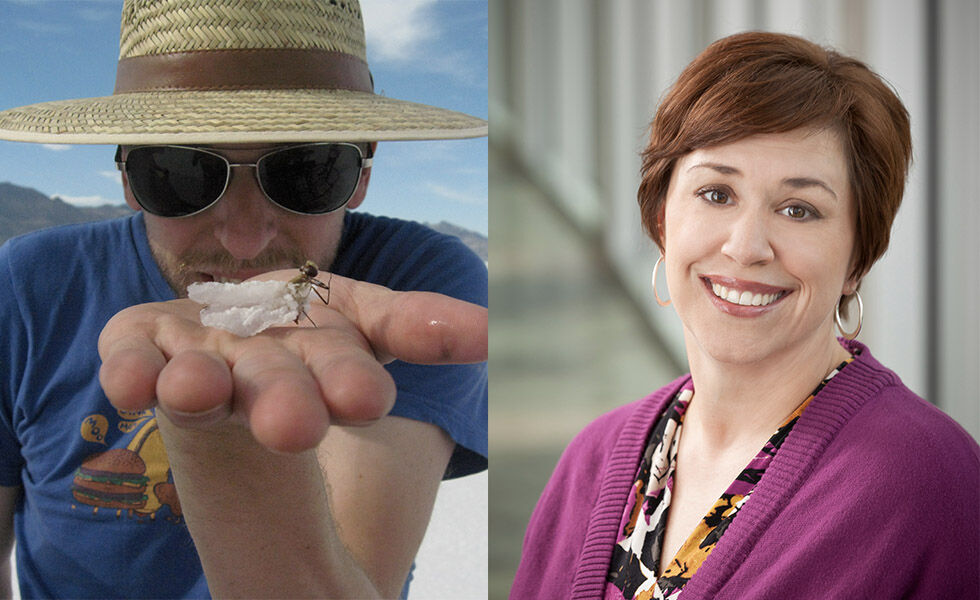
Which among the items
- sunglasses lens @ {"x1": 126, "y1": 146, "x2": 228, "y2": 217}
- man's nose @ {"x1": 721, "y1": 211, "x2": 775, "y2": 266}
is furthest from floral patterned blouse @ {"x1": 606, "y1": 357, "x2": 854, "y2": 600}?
sunglasses lens @ {"x1": 126, "y1": 146, "x2": 228, "y2": 217}

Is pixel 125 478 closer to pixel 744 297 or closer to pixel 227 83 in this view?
pixel 227 83

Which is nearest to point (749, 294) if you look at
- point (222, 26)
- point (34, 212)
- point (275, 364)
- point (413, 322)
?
point (413, 322)

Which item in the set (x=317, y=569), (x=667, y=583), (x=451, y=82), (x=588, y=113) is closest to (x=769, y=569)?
(x=667, y=583)

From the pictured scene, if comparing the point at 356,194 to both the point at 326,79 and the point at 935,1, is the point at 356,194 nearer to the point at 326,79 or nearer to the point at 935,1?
the point at 326,79

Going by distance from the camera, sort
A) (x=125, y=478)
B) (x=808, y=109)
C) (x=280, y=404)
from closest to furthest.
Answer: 1. (x=280, y=404)
2. (x=808, y=109)
3. (x=125, y=478)

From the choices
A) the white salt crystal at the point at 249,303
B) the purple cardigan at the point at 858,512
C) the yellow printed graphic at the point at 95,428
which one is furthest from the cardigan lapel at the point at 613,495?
the yellow printed graphic at the point at 95,428
